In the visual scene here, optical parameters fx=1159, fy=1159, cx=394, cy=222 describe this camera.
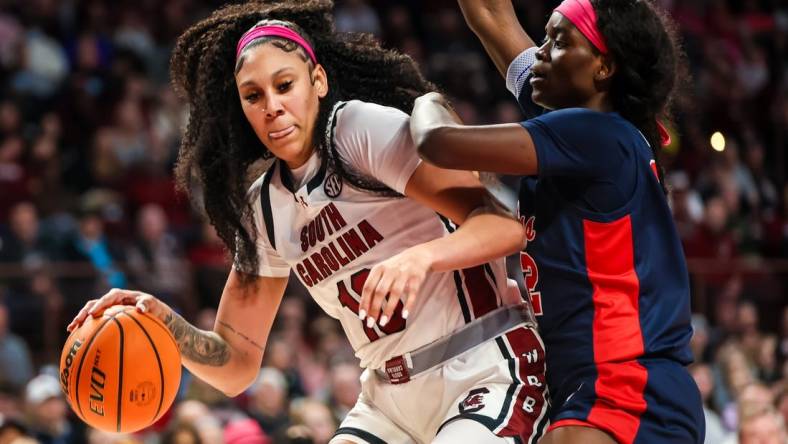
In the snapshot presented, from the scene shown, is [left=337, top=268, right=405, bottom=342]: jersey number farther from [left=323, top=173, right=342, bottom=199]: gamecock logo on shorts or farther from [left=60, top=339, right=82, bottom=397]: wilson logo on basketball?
[left=60, top=339, right=82, bottom=397]: wilson logo on basketball

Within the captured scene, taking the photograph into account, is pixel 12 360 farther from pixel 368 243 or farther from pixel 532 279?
pixel 532 279

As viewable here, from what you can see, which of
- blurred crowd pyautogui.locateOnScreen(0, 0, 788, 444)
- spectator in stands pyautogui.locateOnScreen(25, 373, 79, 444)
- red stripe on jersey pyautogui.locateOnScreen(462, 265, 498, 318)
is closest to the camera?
red stripe on jersey pyautogui.locateOnScreen(462, 265, 498, 318)

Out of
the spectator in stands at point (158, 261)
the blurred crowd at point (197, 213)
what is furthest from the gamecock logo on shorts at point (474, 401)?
the spectator in stands at point (158, 261)

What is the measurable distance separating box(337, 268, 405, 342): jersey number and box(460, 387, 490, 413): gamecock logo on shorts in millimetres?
323

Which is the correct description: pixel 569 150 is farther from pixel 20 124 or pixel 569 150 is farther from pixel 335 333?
pixel 20 124

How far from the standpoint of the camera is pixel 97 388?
3846mm

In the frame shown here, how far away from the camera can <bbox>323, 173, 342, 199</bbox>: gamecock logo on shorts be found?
388cm

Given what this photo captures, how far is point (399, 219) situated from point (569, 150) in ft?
2.37

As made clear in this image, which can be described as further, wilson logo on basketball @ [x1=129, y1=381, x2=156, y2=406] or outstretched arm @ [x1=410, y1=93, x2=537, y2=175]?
wilson logo on basketball @ [x1=129, y1=381, x2=156, y2=406]

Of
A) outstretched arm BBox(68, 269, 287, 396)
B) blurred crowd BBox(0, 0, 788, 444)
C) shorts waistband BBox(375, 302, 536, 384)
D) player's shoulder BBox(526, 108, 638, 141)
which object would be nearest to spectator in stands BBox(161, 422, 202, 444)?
blurred crowd BBox(0, 0, 788, 444)

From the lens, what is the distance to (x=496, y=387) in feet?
Answer: 12.2

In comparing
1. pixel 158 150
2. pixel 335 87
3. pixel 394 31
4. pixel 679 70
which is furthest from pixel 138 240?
pixel 679 70

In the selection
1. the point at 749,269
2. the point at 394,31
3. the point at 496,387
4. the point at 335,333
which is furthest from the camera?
the point at 394,31

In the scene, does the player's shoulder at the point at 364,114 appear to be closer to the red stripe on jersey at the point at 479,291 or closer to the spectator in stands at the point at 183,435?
the red stripe on jersey at the point at 479,291
